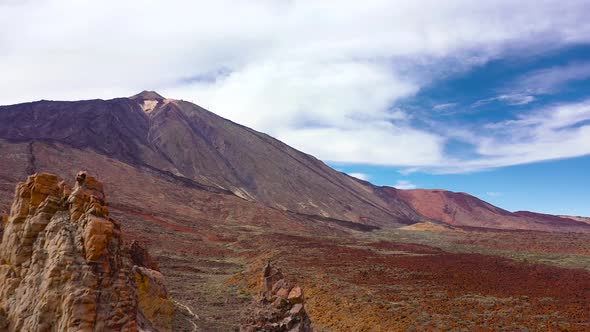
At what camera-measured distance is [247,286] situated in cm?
2583

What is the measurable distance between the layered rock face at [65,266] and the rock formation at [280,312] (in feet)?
15.8

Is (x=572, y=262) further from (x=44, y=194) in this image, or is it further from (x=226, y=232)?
(x=44, y=194)

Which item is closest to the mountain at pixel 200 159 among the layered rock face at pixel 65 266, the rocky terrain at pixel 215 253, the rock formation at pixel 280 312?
the rocky terrain at pixel 215 253

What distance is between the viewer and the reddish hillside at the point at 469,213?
154250mm

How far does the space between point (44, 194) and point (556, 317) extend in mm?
19917

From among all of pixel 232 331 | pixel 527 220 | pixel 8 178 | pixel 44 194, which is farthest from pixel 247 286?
pixel 527 220

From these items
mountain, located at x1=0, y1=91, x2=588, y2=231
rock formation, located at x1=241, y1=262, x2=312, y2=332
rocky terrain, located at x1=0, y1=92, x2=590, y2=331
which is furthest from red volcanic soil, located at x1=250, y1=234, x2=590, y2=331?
mountain, located at x1=0, y1=91, x2=588, y2=231

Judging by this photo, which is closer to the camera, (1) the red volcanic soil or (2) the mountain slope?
(1) the red volcanic soil

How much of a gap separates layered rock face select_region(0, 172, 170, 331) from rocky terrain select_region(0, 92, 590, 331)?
28 mm

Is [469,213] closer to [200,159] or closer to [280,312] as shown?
[200,159]

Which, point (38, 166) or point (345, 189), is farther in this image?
point (345, 189)

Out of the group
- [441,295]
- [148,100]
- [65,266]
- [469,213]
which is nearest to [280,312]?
[65,266]

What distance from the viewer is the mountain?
285ft

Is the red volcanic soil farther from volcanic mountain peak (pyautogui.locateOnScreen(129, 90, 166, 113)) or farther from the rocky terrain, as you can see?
volcanic mountain peak (pyautogui.locateOnScreen(129, 90, 166, 113))
